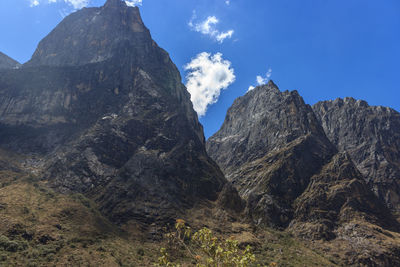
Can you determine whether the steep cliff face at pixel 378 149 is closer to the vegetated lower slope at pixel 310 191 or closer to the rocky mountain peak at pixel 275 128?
the vegetated lower slope at pixel 310 191

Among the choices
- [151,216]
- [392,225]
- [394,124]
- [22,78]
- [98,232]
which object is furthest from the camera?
[394,124]

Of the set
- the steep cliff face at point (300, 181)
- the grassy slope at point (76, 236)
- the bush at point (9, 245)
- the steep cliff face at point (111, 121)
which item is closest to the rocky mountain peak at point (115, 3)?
the steep cliff face at point (111, 121)

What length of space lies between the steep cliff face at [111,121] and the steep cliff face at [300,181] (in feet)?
82.2

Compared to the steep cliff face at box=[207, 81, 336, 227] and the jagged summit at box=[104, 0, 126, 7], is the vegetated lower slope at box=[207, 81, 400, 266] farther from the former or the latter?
the jagged summit at box=[104, 0, 126, 7]

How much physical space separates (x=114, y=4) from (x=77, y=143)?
120 m

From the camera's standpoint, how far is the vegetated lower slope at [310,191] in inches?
3898

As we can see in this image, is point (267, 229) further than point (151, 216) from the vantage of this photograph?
Yes

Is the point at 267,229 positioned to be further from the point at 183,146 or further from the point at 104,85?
the point at 104,85

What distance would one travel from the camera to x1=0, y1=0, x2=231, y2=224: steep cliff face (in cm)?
9819

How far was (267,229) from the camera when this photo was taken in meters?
105

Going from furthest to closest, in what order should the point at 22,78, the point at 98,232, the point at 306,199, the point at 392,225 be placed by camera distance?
the point at 22,78, the point at 306,199, the point at 392,225, the point at 98,232

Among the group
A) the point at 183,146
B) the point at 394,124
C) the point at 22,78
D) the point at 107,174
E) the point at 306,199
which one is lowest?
the point at 107,174

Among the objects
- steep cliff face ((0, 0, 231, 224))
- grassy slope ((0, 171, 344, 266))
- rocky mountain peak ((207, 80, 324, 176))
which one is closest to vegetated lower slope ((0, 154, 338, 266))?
grassy slope ((0, 171, 344, 266))

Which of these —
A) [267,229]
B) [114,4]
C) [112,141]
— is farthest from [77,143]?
[114,4]
